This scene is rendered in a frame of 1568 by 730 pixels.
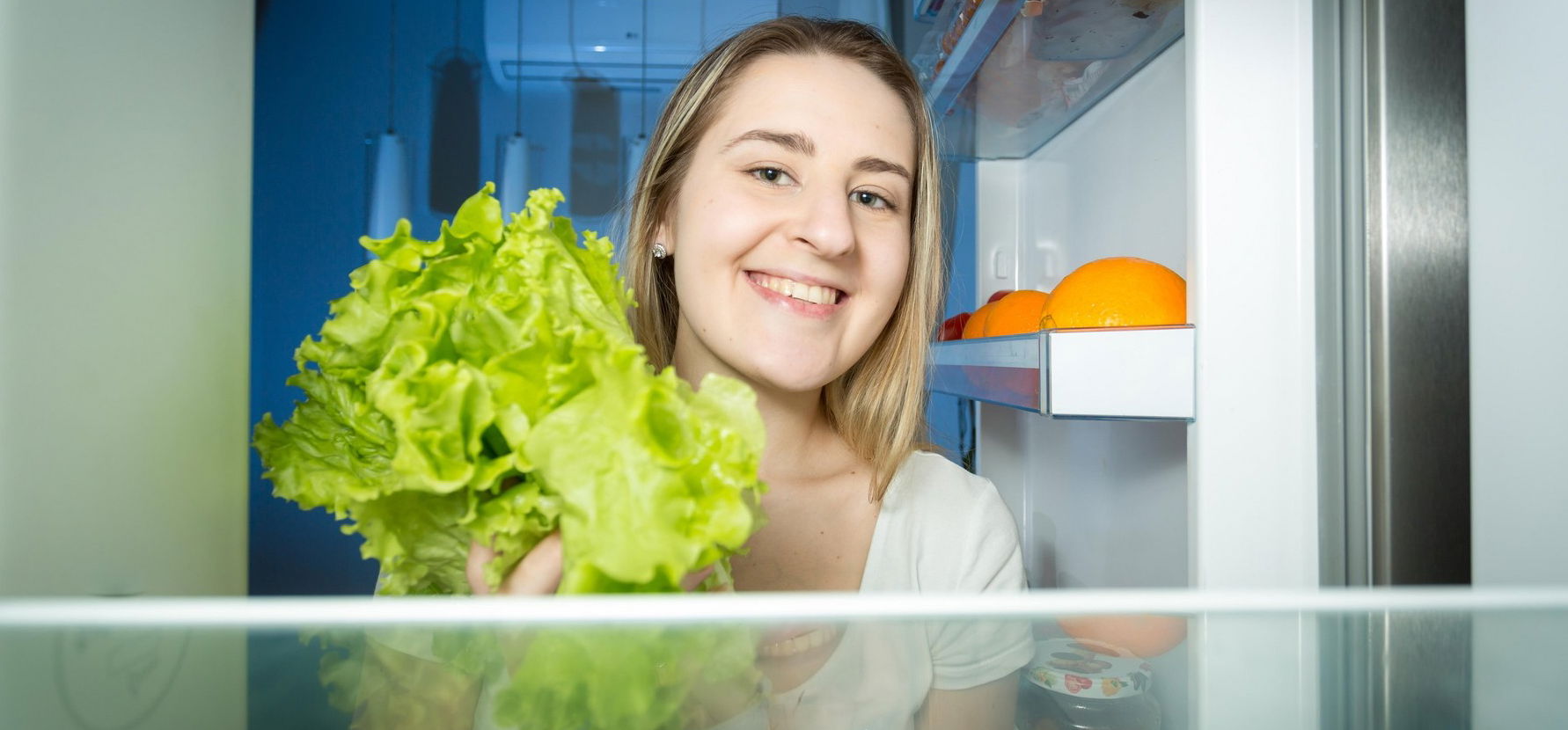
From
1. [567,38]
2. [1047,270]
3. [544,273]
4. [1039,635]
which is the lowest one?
[1039,635]

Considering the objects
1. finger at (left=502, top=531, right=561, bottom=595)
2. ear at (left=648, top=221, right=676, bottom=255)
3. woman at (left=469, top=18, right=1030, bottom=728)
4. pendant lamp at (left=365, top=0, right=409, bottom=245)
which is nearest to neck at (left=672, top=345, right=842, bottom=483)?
woman at (left=469, top=18, right=1030, bottom=728)

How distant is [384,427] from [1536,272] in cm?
91

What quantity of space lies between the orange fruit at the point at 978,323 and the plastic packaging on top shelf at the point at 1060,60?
403mm

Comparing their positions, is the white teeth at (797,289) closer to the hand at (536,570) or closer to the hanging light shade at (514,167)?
the hand at (536,570)

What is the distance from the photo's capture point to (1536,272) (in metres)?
0.70

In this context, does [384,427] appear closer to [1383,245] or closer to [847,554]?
[847,554]

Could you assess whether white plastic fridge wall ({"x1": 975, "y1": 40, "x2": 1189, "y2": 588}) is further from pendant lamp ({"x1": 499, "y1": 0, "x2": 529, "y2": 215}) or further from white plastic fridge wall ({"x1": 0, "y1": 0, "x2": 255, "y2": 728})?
white plastic fridge wall ({"x1": 0, "y1": 0, "x2": 255, "y2": 728})

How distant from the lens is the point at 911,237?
1278mm

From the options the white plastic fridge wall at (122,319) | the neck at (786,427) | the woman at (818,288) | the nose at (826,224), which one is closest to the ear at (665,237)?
the woman at (818,288)

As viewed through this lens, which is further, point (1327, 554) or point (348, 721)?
point (1327, 554)

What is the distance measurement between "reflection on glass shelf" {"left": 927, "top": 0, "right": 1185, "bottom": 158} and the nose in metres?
0.42

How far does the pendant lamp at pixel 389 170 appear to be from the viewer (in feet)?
5.90

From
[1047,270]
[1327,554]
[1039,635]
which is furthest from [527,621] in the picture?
[1047,270]

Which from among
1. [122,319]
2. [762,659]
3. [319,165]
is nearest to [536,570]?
[762,659]
